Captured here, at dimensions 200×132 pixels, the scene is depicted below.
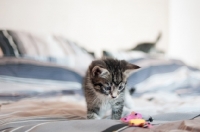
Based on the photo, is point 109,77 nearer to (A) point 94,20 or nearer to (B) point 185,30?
(A) point 94,20

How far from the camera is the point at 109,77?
976 millimetres

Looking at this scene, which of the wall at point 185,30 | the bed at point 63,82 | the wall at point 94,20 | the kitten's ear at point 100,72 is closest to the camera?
the kitten's ear at point 100,72

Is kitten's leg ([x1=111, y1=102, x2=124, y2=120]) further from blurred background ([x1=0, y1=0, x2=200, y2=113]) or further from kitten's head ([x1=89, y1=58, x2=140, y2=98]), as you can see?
blurred background ([x1=0, y1=0, x2=200, y2=113])

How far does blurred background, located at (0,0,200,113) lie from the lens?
1.49 m

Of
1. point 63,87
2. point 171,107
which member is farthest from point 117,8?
point 171,107

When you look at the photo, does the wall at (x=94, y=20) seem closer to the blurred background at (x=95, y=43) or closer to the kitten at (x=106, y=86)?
the blurred background at (x=95, y=43)

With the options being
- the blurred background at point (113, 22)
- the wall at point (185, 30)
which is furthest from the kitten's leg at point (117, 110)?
the wall at point (185, 30)

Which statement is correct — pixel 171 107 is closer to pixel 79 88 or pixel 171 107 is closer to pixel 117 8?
pixel 79 88

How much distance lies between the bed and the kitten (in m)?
0.07

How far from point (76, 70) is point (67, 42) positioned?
0.86 feet

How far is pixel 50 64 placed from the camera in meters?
1.57

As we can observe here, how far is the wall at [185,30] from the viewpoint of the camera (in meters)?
2.43

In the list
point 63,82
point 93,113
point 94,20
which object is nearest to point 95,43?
point 94,20

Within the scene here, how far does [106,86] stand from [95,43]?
1161 millimetres
